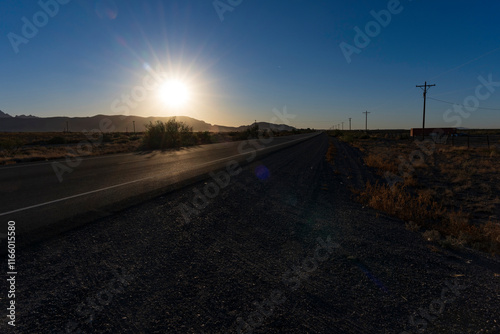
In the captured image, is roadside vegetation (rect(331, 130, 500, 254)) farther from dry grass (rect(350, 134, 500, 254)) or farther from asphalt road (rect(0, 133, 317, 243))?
asphalt road (rect(0, 133, 317, 243))

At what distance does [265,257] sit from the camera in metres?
3.48

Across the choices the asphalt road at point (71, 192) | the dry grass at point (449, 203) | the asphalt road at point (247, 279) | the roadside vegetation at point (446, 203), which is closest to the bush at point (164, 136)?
the asphalt road at point (71, 192)

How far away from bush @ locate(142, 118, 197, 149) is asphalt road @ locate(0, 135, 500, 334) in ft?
68.2

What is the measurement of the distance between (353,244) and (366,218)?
1.71 metres

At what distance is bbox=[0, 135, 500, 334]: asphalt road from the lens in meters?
2.25

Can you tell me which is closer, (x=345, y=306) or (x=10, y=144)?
(x=345, y=306)

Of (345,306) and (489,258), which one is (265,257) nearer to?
(345,306)

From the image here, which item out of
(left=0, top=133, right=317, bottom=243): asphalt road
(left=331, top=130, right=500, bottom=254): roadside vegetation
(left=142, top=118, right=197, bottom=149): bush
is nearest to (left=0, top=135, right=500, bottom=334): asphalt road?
(left=0, top=133, right=317, bottom=243): asphalt road

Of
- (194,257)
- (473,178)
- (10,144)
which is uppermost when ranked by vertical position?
(10,144)

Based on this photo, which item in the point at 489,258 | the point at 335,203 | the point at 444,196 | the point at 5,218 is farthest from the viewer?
the point at 444,196

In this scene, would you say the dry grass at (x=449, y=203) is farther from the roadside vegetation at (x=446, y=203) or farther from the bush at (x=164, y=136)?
the bush at (x=164, y=136)

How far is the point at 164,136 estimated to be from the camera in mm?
25828

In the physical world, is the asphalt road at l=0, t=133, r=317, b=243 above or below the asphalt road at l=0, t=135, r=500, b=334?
above

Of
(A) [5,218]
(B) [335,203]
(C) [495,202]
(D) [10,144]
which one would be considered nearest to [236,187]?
(B) [335,203]
